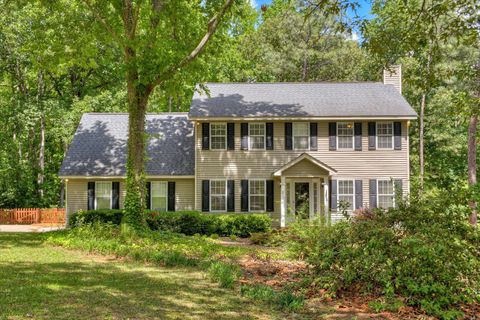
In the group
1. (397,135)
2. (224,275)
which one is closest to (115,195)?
(397,135)

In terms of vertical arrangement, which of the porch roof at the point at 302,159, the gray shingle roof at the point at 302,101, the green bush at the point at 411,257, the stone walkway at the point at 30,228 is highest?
the gray shingle roof at the point at 302,101

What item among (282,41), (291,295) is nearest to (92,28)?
(291,295)

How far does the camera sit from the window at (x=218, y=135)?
2214 cm

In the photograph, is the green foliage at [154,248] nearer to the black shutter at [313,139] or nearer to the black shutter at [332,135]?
the black shutter at [313,139]

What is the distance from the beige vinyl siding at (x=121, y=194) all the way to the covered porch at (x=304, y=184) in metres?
4.41

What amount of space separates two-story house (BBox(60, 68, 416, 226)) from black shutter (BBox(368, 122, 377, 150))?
0.15 feet

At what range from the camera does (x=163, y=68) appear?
49.1 ft

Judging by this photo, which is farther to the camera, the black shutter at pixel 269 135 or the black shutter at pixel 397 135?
the black shutter at pixel 269 135

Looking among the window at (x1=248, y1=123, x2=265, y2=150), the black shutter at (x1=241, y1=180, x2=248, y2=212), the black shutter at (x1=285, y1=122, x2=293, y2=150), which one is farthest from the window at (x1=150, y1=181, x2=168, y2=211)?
the black shutter at (x1=285, y1=122, x2=293, y2=150)

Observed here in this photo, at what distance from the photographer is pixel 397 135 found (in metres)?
22.0

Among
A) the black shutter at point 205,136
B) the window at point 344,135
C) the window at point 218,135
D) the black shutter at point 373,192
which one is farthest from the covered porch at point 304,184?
the black shutter at point 205,136

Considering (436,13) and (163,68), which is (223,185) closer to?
(163,68)

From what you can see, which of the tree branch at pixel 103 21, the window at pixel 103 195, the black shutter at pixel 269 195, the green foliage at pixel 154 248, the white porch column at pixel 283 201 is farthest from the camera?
the window at pixel 103 195

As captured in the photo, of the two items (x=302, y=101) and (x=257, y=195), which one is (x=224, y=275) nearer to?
(x=257, y=195)
